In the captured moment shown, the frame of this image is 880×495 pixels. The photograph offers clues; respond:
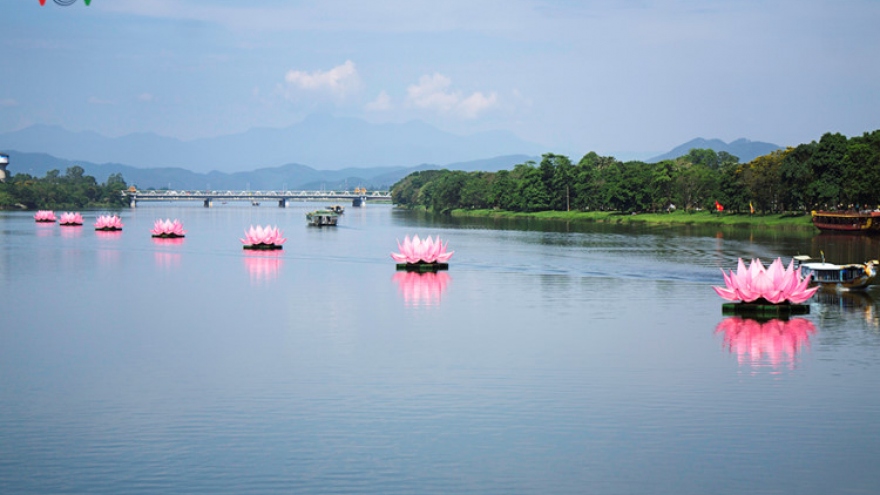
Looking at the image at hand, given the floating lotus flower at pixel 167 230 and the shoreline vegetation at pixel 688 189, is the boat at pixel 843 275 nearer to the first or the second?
the floating lotus flower at pixel 167 230

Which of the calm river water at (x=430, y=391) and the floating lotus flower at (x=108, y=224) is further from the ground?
the floating lotus flower at (x=108, y=224)

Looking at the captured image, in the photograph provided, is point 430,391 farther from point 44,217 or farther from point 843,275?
point 44,217

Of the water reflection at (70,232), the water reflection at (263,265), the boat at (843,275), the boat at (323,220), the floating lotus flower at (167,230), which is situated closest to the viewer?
the boat at (843,275)

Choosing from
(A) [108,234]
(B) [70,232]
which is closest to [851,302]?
(A) [108,234]

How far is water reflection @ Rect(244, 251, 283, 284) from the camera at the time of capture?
41.3 m

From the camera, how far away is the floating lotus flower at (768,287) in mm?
27438

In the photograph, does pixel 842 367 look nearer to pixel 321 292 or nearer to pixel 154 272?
pixel 321 292

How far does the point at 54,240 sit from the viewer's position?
70625 mm

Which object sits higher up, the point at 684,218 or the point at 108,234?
the point at 684,218

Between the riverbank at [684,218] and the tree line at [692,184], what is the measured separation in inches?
49.2

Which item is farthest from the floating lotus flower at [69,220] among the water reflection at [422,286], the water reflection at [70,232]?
the water reflection at [422,286]

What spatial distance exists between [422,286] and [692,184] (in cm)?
8012

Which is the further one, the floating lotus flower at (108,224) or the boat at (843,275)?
the floating lotus flower at (108,224)

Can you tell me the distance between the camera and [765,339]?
24000mm
